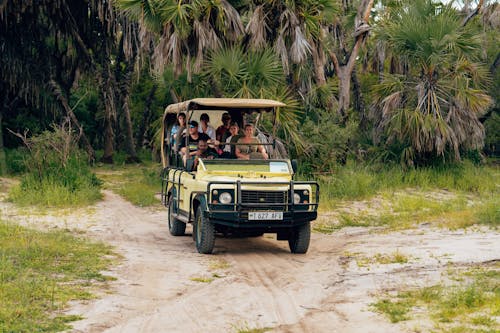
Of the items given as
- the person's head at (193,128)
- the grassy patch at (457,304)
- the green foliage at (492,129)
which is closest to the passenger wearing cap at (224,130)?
the person's head at (193,128)

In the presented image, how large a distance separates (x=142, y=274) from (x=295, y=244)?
2.61 meters

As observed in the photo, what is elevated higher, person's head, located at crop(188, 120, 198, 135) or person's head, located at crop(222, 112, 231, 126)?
person's head, located at crop(222, 112, 231, 126)

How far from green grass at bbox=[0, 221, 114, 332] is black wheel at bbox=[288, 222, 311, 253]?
8.46ft

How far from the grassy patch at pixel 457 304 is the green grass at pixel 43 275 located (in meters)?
3.02

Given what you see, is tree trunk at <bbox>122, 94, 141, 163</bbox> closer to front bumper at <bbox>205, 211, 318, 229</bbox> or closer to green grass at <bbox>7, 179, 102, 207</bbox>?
green grass at <bbox>7, 179, 102, 207</bbox>

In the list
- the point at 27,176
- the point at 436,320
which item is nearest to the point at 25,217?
the point at 27,176

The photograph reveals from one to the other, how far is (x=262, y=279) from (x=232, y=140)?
372cm

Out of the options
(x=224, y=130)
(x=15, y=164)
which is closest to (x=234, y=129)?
(x=224, y=130)

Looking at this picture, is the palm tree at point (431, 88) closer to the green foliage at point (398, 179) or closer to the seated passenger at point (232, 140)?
the green foliage at point (398, 179)

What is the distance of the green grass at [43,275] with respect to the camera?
741 centimetres

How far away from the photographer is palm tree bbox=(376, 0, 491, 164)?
1994 cm

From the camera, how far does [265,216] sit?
11.0 m

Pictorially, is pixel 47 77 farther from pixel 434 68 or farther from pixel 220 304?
pixel 220 304

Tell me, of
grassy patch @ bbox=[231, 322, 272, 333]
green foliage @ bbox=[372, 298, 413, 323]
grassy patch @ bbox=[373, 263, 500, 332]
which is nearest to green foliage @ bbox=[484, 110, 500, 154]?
grassy patch @ bbox=[373, 263, 500, 332]
